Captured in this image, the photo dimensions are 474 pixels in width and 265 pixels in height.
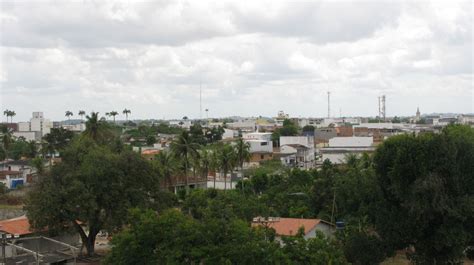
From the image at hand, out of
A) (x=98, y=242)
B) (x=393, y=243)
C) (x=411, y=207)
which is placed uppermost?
(x=411, y=207)

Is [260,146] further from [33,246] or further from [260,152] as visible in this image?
[33,246]

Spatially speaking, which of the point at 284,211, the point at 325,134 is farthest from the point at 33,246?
the point at 325,134

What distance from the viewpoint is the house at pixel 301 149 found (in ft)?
268

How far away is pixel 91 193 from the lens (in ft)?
92.4

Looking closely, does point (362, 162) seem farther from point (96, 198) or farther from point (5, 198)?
point (5, 198)

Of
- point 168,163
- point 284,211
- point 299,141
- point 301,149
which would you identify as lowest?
point 284,211

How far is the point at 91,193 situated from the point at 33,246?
5327 mm

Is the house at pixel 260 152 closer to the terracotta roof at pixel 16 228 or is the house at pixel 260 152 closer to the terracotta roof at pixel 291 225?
the terracotta roof at pixel 16 228

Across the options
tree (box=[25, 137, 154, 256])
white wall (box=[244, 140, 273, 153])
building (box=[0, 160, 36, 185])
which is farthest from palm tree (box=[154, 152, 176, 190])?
white wall (box=[244, 140, 273, 153])

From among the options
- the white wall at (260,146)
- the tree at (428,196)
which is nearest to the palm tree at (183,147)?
the tree at (428,196)

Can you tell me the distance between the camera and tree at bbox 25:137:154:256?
27906mm

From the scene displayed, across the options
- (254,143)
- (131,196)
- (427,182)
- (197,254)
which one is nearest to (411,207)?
(427,182)

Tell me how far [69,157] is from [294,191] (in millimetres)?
17044

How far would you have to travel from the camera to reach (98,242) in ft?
119
